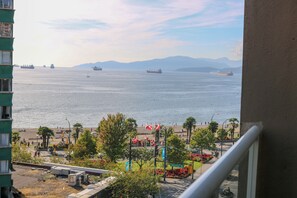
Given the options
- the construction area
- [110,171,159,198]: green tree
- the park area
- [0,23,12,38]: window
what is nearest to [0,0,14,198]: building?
[0,23,12,38]: window

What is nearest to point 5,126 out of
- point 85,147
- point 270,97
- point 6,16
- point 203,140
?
point 6,16

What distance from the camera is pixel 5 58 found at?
14.1 m

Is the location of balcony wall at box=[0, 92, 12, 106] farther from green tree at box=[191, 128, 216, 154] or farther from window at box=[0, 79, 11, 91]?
green tree at box=[191, 128, 216, 154]

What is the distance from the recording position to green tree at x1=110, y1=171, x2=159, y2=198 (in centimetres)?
1617

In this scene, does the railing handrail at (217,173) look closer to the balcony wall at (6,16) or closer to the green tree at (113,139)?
the balcony wall at (6,16)

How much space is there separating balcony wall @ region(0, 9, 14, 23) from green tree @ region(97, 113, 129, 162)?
38.6 feet

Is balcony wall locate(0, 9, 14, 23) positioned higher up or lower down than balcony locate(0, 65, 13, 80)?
higher up

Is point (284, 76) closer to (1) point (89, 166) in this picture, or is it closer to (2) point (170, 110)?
(1) point (89, 166)

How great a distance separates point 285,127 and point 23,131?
45.2 metres

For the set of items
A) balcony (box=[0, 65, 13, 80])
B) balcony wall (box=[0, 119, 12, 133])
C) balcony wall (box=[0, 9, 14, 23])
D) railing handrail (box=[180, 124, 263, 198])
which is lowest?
balcony wall (box=[0, 119, 12, 133])

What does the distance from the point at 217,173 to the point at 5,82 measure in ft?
46.9

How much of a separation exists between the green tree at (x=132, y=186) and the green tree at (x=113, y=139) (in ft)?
25.7

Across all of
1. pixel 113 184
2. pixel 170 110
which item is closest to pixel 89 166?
pixel 113 184

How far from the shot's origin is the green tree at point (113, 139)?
24.5 m
